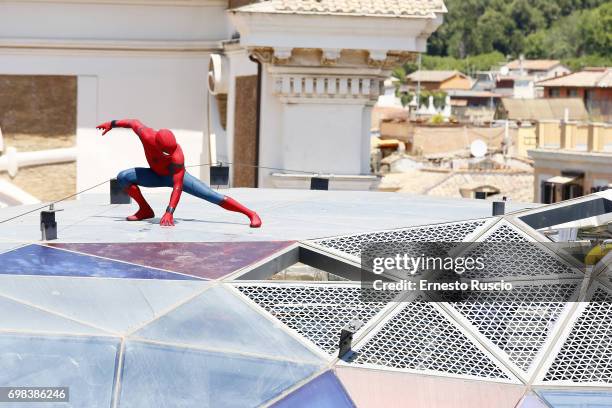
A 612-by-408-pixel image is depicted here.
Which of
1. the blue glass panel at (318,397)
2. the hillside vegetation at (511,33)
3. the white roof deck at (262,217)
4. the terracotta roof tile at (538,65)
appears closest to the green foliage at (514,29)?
the hillside vegetation at (511,33)

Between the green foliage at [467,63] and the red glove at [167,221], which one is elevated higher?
the green foliage at [467,63]

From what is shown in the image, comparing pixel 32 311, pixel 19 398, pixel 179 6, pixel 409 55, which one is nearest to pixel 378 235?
pixel 32 311

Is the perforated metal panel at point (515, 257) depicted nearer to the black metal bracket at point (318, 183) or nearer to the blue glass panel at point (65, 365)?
the blue glass panel at point (65, 365)

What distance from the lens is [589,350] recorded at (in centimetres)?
575

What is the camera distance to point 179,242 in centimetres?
716

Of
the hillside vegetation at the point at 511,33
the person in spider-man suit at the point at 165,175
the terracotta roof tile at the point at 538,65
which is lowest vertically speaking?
the person in spider-man suit at the point at 165,175

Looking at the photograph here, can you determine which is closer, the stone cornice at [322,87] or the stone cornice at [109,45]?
the stone cornice at [322,87]

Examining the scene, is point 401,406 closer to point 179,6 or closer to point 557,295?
point 557,295

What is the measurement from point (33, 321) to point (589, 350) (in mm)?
2447

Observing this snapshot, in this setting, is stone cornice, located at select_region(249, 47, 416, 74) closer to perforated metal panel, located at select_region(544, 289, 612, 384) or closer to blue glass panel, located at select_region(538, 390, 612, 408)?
perforated metal panel, located at select_region(544, 289, 612, 384)

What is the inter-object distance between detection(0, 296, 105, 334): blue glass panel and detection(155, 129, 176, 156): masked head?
2.09 m

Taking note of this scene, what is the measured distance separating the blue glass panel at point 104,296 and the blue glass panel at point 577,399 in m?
1.71

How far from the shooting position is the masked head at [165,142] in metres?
7.62

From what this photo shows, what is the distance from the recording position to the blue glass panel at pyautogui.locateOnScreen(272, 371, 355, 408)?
5.13m
